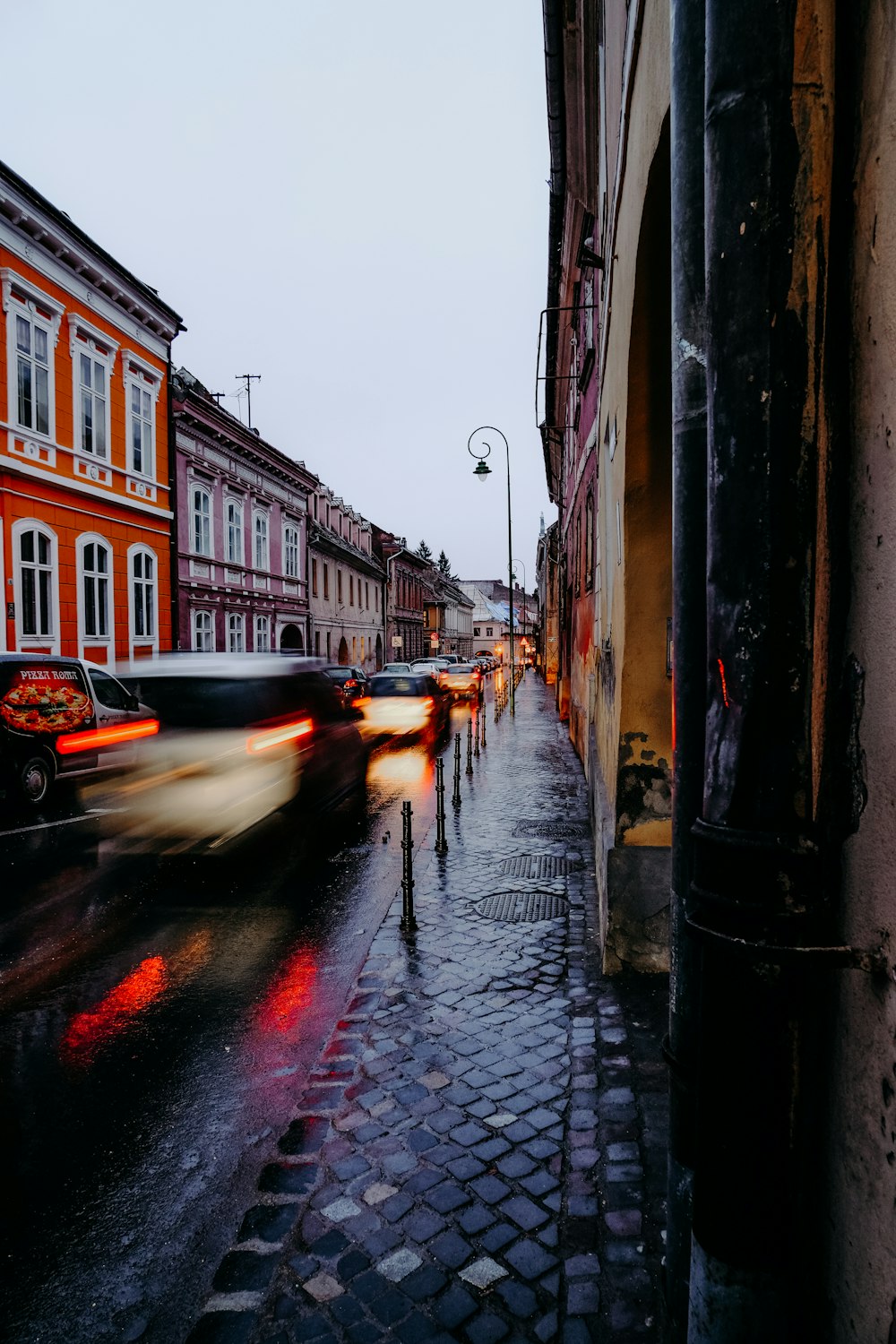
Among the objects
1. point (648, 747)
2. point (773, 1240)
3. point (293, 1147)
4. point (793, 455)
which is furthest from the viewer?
point (648, 747)

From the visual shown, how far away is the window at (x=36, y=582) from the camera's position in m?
18.8

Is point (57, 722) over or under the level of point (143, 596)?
under

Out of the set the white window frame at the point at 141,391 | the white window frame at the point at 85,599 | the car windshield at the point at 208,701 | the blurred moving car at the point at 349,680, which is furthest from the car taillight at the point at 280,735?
the white window frame at the point at 141,391

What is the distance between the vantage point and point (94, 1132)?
3730mm

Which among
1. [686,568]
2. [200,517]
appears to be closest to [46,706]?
[686,568]

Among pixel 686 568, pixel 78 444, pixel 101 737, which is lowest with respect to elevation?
pixel 101 737

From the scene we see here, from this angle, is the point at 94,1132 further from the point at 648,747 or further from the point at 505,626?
the point at 505,626

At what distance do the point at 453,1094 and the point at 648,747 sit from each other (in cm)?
251

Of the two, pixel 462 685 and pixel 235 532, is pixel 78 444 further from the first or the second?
pixel 462 685

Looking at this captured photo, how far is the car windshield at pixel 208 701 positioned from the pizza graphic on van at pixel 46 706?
2096mm

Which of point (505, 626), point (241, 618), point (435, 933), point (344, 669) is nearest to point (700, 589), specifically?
point (435, 933)

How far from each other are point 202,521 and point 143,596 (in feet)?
17.3

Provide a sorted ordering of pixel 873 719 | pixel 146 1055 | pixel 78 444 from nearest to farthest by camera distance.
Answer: pixel 873 719
pixel 146 1055
pixel 78 444

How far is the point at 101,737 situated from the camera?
1283 centimetres
